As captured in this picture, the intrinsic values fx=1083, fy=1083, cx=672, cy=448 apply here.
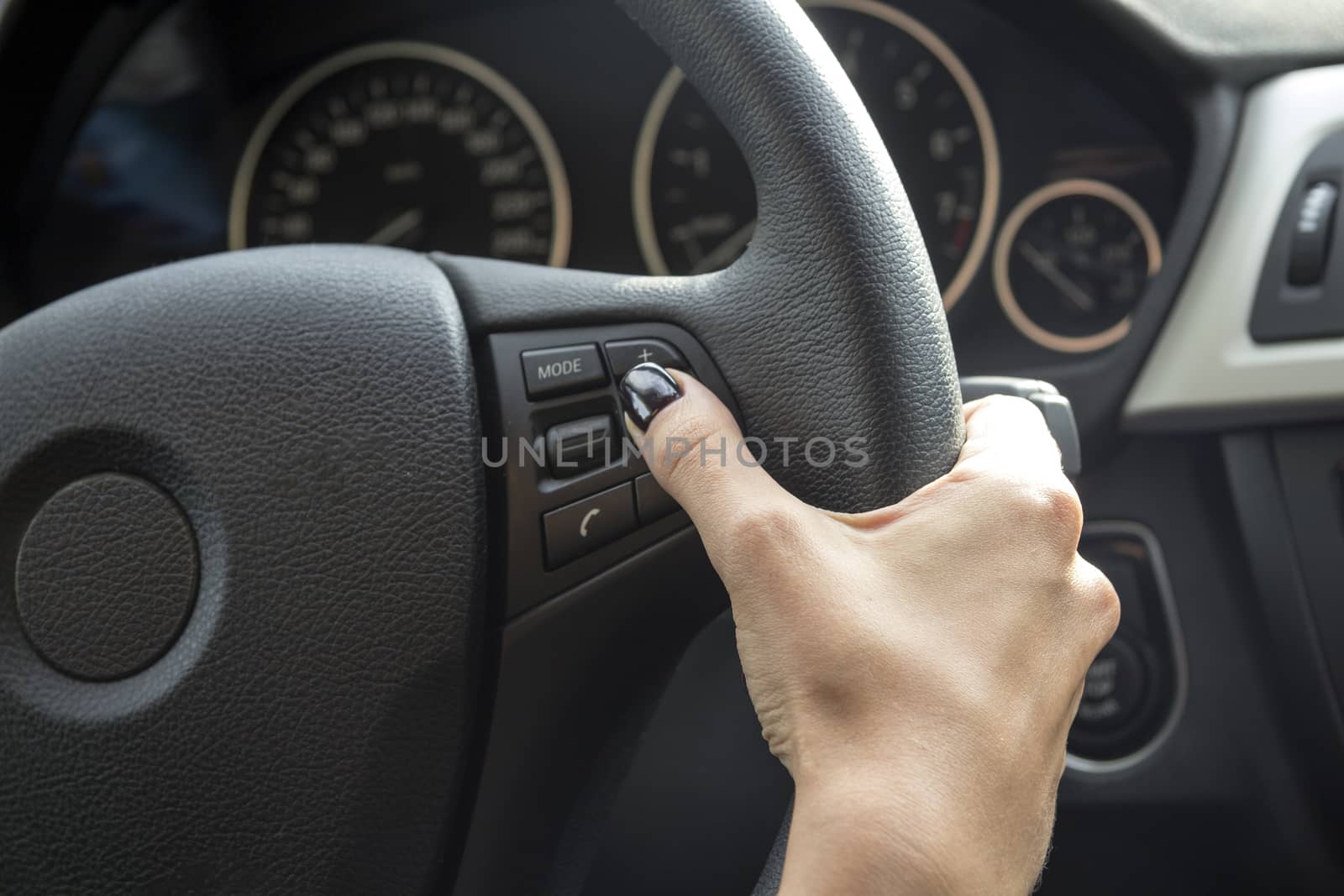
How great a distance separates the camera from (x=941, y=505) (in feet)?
1.78

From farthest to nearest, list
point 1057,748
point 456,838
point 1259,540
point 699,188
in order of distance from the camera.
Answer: point 699,188 → point 1259,540 → point 456,838 → point 1057,748

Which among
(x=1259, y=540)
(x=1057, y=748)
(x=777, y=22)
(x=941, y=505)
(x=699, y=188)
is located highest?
(x=777, y=22)

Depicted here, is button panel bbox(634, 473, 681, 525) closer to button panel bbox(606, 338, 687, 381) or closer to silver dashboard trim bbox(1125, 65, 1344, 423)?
button panel bbox(606, 338, 687, 381)

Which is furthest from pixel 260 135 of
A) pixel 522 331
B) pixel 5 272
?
pixel 522 331

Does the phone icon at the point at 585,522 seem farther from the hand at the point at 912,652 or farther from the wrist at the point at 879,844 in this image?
the wrist at the point at 879,844

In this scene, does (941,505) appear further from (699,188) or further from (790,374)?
(699,188)

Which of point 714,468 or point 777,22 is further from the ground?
point 777,22

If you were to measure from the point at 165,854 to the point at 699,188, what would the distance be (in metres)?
1.09

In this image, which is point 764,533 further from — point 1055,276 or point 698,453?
point 1055,276

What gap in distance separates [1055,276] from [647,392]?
997 mm

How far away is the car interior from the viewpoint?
593 millimetres

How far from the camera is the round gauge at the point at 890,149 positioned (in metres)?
1.40

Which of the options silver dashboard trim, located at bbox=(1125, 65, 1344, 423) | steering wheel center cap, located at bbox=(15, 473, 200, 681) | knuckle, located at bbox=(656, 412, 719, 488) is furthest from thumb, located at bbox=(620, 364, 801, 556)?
silver dashboard trim, located at bbox=(1125, 65, 1344, 423)

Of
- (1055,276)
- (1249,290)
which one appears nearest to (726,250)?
(1055,276)
